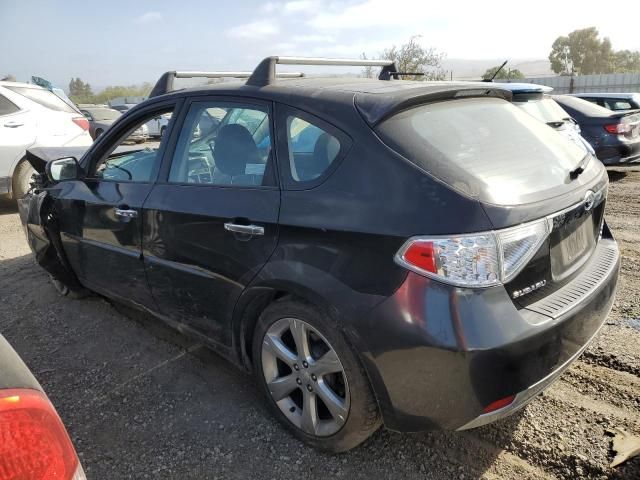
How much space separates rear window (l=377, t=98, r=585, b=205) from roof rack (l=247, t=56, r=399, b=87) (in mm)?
824

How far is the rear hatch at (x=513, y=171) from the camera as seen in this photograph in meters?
1.92

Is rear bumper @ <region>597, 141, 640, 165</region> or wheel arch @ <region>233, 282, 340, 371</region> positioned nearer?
wheel arch @ <region>233, 282, 340, 371</region>

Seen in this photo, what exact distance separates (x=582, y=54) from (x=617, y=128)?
61745 mm

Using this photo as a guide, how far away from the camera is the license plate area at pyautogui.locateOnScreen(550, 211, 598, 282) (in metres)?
2.07

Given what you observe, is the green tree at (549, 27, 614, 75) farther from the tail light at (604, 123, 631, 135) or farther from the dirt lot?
the dirt lot

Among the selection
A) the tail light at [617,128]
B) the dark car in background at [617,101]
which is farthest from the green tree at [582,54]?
the tail light at [617,128]

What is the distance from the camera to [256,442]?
2.47 metres

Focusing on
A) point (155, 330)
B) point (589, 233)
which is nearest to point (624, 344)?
point (589, 233)

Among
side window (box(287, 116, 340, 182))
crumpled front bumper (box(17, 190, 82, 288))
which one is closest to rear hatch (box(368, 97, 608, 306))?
side window (box(287, 116, 340, 182))

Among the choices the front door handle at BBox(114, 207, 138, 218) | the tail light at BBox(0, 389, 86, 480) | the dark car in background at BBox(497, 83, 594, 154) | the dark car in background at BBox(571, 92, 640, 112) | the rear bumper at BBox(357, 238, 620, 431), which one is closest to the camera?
the tail light at BBox(0, 389, 86, 480)

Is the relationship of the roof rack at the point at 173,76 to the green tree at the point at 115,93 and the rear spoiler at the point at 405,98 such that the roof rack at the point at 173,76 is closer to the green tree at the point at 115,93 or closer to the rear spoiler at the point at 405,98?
the rear spoiler at the point at 405,98

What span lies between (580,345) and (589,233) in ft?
1.93

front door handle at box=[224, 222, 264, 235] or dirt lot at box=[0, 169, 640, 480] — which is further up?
front door handle at box=[224, 222, 264, 235]

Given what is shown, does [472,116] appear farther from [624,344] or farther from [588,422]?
[624,344]
